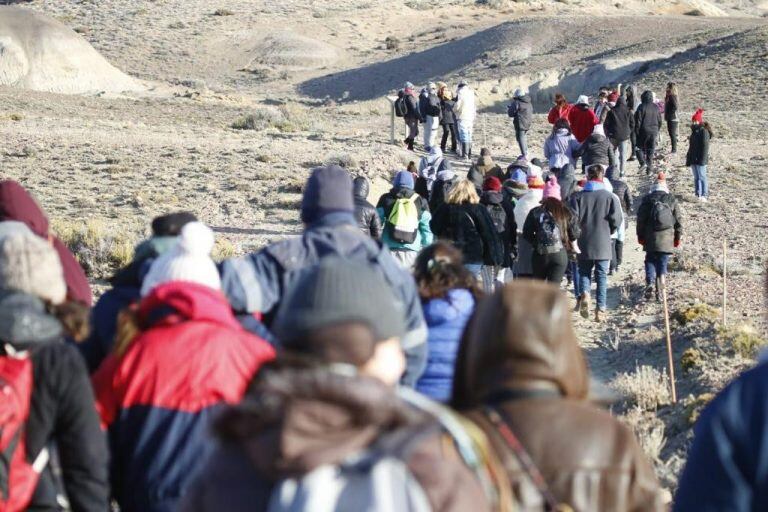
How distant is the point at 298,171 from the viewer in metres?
21.3

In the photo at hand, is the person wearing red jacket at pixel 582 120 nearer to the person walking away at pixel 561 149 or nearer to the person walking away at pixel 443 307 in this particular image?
the person walking away at pixel 561 149

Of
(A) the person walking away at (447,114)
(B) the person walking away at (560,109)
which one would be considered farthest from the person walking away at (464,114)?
(B) the person walking away at (560,109)

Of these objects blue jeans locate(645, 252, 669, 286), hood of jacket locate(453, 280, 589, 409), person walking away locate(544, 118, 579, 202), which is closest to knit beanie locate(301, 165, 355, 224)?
hood of jacket locate(453, 280, 589, 409)

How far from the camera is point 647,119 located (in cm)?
2080

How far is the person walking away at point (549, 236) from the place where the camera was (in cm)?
1113

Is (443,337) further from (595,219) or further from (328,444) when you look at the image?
(595,219)

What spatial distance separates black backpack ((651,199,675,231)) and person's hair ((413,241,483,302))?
6.92m

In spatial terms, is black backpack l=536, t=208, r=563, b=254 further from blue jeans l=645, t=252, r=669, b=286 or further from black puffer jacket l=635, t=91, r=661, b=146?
black puffer jacket l=635, t=91, r=661, b=146

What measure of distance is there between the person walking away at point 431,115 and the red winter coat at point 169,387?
19.6 metres

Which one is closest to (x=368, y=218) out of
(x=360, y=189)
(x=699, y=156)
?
(x=360, y=189)

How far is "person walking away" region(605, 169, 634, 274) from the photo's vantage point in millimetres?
12650

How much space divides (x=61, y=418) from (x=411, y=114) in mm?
20884

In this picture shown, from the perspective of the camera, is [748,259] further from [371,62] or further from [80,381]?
[371,62]

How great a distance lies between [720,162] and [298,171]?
8562 millimetres
